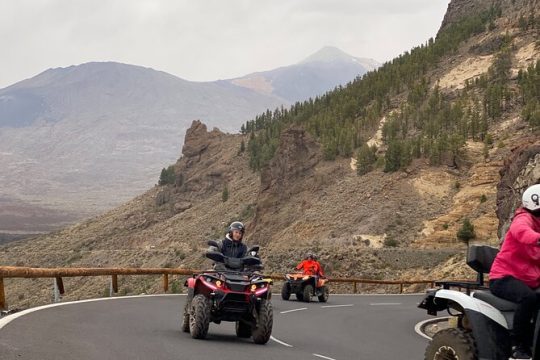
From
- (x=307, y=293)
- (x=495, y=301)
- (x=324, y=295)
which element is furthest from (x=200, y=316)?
(x=324, y=295)

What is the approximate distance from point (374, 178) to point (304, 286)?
3924 cm

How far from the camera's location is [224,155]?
351ft

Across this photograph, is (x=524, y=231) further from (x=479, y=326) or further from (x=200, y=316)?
(x=200, y=316)

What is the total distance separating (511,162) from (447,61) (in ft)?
173

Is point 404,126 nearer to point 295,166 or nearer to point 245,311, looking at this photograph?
point 295,166

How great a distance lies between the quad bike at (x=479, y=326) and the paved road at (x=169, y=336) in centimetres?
348

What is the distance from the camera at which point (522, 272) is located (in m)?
8.02

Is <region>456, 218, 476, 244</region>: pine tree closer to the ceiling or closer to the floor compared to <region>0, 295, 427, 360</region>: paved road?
closer to the floor

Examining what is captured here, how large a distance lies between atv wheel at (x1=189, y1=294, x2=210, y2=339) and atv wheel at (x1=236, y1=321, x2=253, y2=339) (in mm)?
1087

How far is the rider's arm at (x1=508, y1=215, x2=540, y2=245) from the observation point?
25.2ft

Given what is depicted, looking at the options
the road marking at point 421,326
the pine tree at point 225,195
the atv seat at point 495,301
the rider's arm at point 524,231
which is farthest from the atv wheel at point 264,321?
the pine tree at point 225,195

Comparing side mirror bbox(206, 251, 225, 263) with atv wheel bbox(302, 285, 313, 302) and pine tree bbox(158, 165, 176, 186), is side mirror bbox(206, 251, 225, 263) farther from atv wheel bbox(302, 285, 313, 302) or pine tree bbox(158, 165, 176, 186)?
pine tree bbox(158, 165, 176, 186)

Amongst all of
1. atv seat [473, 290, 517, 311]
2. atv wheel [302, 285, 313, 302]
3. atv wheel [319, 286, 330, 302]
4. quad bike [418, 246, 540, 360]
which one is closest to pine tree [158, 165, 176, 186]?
atv wheel [319, 286, 330, 302]

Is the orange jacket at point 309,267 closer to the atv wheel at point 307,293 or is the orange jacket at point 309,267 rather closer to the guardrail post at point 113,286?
the atv wheel at point 307,293
